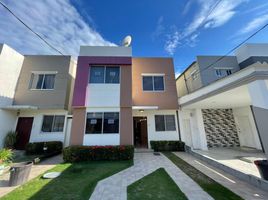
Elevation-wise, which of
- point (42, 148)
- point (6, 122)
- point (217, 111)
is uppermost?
point (217, 111)

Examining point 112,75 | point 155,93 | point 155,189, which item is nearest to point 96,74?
point 112,75

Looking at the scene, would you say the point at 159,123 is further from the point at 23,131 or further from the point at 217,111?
the point at 23,131

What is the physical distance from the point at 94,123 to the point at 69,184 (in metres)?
4.16

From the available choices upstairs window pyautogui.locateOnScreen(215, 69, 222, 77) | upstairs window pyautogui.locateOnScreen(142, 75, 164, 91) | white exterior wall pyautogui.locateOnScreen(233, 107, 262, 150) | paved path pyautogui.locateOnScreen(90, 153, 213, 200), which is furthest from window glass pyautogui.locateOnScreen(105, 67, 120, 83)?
white exterior wall pyautogui.locateOnScreen(233, 107, 262, 150)

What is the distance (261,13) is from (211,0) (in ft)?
6.66

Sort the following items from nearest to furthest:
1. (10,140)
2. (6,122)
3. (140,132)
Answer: (10,140) → (6,122) → (140,132)

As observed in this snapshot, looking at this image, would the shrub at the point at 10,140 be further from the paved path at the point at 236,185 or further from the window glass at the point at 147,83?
the paved path at the point at 236,185

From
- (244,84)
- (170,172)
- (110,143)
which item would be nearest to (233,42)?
(244,84)

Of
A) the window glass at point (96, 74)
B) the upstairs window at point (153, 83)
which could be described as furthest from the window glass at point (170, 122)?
the window glass at point (96, 74)

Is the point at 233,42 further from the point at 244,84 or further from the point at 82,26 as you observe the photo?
the point at 82,26

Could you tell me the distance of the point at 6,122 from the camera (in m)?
9.91

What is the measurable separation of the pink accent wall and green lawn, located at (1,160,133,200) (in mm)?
3917

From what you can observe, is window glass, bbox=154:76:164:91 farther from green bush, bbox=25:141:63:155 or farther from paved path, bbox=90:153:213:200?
green bush, bbox=25:141:63:155

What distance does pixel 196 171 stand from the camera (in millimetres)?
6129
